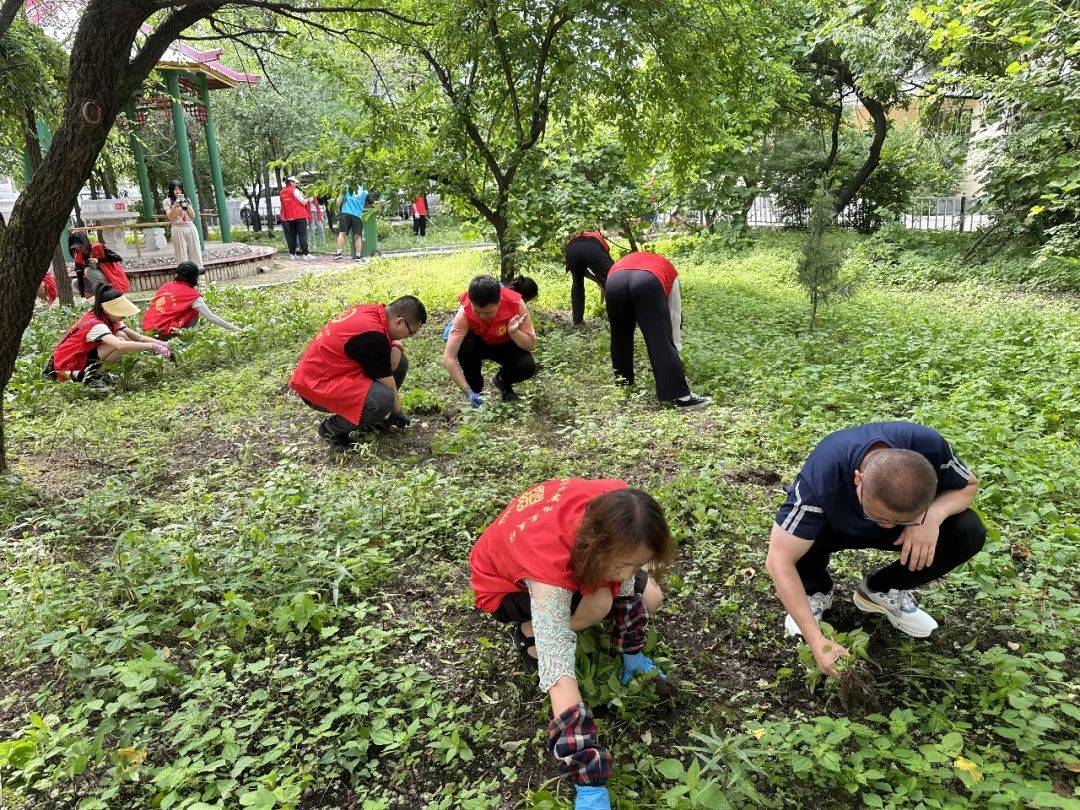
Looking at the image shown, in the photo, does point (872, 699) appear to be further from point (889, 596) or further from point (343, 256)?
point (343, 256)

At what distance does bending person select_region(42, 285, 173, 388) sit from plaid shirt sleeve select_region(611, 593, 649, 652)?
496cm

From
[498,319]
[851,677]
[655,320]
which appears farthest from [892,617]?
Answer: [498,319]

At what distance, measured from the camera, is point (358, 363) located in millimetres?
4457

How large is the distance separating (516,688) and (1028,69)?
7707 millimetres

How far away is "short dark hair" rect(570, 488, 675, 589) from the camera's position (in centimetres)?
191

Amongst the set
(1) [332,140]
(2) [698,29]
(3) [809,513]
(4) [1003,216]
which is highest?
(2) [698,29]

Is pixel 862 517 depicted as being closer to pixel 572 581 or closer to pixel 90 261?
pixel 572 581

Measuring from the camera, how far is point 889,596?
8.33ft

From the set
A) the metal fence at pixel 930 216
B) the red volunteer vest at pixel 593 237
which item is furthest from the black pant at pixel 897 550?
the metal fence at pixel 930 216

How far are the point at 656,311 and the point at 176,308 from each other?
446 cm

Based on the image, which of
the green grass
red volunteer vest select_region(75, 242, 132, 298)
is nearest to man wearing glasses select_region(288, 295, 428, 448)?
the green grass

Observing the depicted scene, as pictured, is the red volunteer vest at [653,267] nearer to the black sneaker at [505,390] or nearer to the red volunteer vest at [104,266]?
the black sneaker at [505,390]

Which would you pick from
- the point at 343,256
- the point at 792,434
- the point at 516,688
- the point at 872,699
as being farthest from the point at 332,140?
the point at 343,256

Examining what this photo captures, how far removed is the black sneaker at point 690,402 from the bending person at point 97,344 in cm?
417
